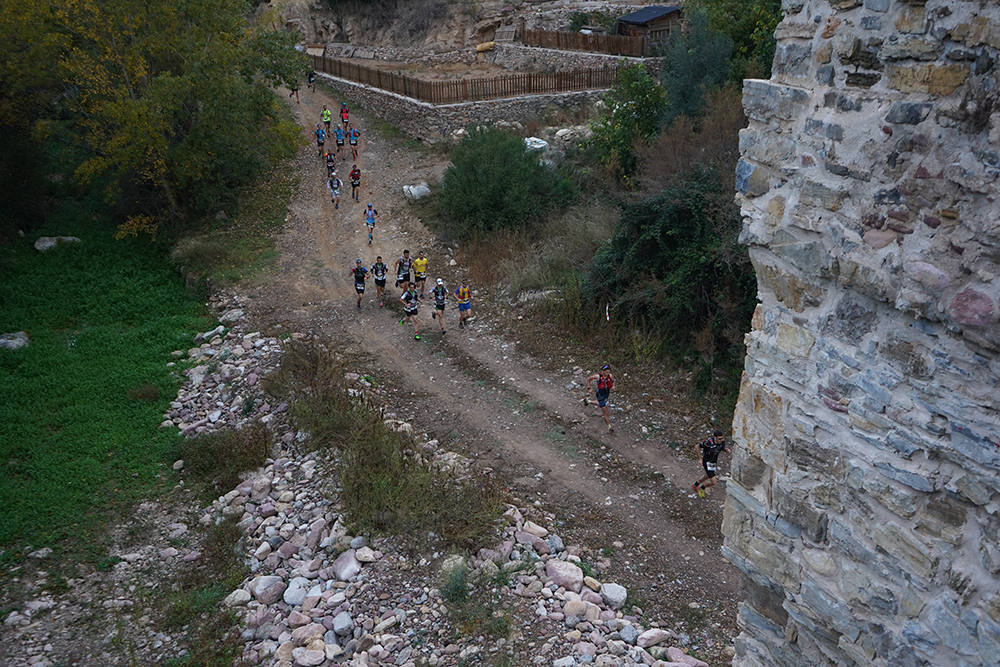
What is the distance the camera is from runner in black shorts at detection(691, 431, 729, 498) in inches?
378

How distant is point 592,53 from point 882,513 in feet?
90.6

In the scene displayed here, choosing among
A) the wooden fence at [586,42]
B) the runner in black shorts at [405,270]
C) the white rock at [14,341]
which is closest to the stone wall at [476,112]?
the wooden fence at [586,42]

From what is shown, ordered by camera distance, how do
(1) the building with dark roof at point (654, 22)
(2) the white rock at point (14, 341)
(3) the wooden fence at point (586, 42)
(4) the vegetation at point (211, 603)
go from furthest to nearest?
(1) the building with dark roof at point (654, 22), (3) the wooden fence at point (586, 42), (2) the white rock at point (14, 341), (4) the vegetation at point (211, 603)

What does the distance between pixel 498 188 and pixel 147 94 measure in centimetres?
894

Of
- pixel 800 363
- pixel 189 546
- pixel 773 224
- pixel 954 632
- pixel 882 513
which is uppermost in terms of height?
pixel 773 224

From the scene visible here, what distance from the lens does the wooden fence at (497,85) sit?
2448 cm

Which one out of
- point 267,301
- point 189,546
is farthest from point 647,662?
point 267,301

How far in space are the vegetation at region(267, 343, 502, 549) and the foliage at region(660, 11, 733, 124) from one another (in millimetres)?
10712

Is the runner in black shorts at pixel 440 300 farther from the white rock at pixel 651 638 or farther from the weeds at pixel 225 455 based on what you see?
the white rock at pixel 651 638

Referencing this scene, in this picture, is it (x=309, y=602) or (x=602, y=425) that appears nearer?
(x=309, y=602)

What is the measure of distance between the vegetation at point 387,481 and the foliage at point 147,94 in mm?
9981

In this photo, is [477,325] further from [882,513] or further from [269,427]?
[882,513]

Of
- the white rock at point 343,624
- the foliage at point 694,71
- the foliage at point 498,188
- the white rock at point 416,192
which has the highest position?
the foliage at point 694,71

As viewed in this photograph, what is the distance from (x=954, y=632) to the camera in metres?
3.10
